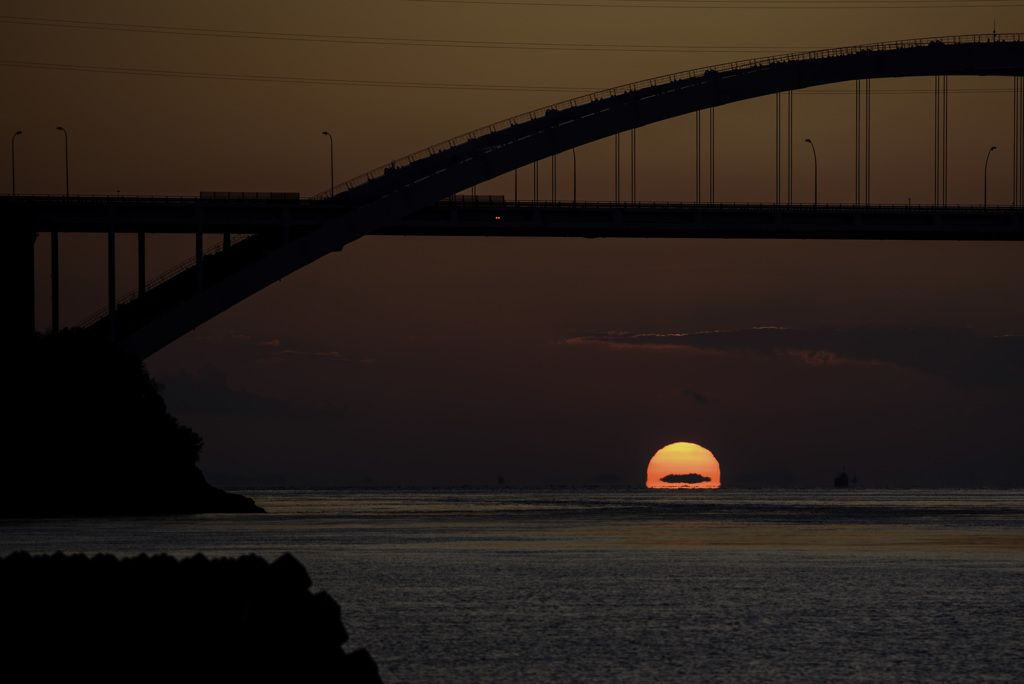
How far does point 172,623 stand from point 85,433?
174ft

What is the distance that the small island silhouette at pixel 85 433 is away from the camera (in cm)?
6500

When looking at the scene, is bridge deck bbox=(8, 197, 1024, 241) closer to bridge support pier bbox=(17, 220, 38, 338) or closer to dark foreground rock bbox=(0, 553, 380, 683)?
bridge support pier bbox=(17, 220, 38, 338)

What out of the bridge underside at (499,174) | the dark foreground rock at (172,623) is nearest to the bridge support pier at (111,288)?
the bridge underside at (499,174)

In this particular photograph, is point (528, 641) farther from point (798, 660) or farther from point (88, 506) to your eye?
point (88, 506)

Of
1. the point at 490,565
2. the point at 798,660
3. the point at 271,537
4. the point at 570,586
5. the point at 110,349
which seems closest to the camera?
the point at 798,660

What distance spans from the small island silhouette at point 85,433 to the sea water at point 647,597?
3.70m

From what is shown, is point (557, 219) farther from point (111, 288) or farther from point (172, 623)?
point (172, 623)

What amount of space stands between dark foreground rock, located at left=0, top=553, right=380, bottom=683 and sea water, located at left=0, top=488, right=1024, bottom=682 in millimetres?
5510

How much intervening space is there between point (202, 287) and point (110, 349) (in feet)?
16.5

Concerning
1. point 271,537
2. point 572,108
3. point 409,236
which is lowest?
point 271,537

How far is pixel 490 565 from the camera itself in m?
42.4

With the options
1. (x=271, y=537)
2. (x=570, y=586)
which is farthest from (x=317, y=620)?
(x=271, y=537)

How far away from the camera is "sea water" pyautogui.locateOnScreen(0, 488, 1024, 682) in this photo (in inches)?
908

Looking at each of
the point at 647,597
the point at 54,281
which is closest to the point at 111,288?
the point at 54,281
